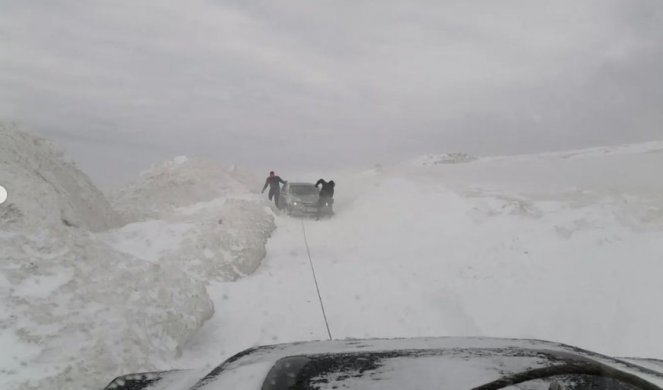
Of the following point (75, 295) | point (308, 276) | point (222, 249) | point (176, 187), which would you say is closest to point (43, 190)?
point (222, 249)

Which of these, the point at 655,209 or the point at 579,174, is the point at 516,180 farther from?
the point at 655,209

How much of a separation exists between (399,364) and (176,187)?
21.4 m

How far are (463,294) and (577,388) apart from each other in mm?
6339

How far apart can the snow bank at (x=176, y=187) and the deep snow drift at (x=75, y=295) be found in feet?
26.0

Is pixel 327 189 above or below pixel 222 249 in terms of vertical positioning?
above

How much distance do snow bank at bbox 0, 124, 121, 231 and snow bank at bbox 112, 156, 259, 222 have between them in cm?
467

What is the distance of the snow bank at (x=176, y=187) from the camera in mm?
19328

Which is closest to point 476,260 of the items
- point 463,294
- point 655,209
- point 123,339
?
point 463,294

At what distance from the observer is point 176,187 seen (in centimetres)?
2205

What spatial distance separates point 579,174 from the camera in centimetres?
1653

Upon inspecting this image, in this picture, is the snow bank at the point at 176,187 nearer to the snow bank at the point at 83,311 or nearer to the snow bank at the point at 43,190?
the snow bank at the point at 43,190

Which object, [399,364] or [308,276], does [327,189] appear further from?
[399,364]

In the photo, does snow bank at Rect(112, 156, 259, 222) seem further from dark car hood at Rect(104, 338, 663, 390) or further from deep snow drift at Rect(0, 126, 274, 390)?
dark car hood at Rect(104, 338, 663, 390)

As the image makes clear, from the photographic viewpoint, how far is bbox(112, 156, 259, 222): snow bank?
19.3m
